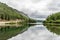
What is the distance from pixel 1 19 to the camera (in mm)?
138375

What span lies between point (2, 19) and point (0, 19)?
3582 mm

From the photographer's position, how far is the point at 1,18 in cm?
14112

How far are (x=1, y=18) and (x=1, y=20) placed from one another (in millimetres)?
4327

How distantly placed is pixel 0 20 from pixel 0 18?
4.08 metres

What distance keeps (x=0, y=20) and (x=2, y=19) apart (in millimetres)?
4825

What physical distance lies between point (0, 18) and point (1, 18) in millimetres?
1557

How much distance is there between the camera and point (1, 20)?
13700 cm

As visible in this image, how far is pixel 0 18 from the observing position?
13962 centimetres

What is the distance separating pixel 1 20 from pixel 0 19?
833 millimetres

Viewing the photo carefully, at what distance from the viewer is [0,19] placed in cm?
13700

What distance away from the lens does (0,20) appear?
445ft

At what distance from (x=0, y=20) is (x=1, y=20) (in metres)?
1.32

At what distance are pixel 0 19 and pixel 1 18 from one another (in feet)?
13.7
